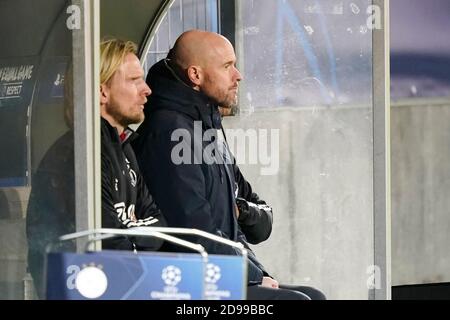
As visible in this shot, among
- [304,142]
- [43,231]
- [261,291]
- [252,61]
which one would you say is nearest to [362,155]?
[304,142]

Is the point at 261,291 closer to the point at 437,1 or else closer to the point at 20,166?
the point at 20,166

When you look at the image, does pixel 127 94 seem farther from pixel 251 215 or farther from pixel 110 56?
pixel 251 215

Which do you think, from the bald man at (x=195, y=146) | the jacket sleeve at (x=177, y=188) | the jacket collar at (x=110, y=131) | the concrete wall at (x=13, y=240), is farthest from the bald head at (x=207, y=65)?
the concrete wall at (x=13, y=240)

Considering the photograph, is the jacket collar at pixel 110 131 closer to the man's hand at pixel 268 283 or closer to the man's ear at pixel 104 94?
the man's ear at pixel 104 94

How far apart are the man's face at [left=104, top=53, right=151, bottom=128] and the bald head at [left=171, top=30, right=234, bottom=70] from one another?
36 centimetres

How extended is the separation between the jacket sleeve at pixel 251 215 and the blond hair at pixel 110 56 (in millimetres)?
856

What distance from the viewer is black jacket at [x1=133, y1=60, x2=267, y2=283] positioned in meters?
4.55

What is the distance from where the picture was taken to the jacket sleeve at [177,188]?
4.52 m

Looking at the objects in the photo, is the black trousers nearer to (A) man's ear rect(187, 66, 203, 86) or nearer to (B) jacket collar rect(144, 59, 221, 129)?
(B) jacket collar rect(144, 59, 221, 129)

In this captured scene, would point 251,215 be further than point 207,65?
Yes

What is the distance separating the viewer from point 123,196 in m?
4.36

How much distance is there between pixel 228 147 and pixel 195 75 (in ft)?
2.12

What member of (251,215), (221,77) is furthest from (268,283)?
(221,77)

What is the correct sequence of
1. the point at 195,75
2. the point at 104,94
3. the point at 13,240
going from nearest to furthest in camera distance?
the point at 13,240 < the point at 104,94 < the point at 195,75
